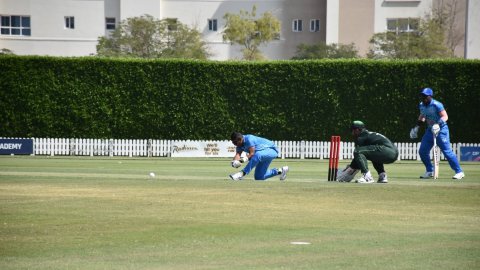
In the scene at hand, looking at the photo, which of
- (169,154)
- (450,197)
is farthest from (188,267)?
(169,154)

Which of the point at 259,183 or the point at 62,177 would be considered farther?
the point at 62,177

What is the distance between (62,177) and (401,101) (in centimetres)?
2395

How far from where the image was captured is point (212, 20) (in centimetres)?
8369

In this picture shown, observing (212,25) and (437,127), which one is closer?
(437,127)

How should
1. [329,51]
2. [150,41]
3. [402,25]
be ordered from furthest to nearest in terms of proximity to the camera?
[402,25] → [329,51] → [150,41]

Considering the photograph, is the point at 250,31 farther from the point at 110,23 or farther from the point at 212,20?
the point at 110,23

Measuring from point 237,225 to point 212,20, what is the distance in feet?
230

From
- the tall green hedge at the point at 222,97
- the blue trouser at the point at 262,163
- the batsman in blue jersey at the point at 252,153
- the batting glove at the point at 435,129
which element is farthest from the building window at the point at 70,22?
the batting glove at the point at 435,129

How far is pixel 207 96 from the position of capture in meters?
46.2

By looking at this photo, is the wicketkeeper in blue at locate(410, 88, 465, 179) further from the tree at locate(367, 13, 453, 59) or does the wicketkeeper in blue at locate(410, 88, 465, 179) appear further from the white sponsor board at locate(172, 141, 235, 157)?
the tree at locate(367, 13, 453, 59)

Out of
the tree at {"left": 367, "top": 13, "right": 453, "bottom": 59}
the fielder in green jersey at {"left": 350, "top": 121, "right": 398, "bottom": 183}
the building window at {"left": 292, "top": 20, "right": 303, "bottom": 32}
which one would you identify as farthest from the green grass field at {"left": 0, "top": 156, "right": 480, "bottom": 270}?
the building window at {"left": 292, "top": 20, "right": 303, "bottom": 32}

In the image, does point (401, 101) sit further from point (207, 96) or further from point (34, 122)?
point (34, 122)

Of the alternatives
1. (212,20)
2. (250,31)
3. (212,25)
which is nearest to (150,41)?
(250,31)

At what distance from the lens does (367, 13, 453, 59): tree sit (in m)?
70.8
